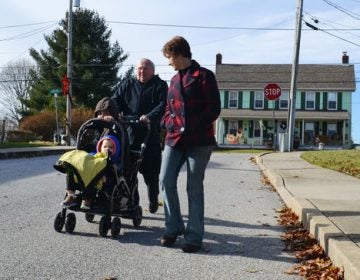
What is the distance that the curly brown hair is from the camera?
515 cm

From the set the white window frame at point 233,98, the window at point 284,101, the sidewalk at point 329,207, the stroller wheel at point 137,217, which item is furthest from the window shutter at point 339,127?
the stroller wheel at point 137,217

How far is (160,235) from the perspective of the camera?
19.1ft

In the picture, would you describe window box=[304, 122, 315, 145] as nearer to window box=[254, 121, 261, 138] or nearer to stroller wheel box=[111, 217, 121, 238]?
window box=[254, 121, 261, 138]

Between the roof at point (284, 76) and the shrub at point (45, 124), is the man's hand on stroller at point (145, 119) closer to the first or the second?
the shrub at point (45, 124)

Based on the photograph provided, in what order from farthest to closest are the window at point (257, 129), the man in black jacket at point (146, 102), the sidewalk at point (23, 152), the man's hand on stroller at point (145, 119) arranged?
the window at point (257, 129)
the sidewalk at point (23, 152)
the man in black jacket at point (146, 102)
the man's hand on stroller at point (145, 119)

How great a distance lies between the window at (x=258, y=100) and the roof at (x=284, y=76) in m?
0.48

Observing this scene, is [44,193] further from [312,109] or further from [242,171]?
[312,109]

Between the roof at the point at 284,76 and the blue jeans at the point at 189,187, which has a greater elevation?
the roof at the point at 284,76

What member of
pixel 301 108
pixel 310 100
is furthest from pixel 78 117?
pixel 310 100

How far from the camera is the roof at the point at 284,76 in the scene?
46844 mm

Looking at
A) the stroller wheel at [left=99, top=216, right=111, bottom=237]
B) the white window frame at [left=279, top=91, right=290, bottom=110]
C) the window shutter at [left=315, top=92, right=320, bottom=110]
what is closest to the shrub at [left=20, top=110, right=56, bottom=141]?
the white window frame at [left=279, top=91, right=290, bottom=110]

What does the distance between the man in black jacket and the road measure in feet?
2.34

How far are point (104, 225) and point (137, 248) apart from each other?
1.68ft

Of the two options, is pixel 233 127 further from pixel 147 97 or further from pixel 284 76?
pixel 147 97
